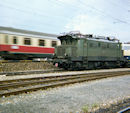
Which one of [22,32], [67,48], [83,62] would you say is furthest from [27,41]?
[83,62]

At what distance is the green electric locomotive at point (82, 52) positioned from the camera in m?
13.9

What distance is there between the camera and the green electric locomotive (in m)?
13.9

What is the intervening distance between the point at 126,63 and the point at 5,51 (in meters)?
15.5

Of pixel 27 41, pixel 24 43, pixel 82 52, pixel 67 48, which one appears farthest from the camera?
pixel 27 41

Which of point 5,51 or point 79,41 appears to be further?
point 5,51

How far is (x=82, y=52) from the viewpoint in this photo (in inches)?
567

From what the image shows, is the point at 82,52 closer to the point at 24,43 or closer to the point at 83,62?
the point at 83,62

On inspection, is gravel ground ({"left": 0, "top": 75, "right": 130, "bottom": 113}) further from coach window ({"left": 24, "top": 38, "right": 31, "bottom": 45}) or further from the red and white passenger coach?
coach window ({"left": 24, "top": 38, "right": 31, "bottom": 45})

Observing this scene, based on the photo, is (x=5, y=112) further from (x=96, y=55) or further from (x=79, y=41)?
(x=96, y=55)

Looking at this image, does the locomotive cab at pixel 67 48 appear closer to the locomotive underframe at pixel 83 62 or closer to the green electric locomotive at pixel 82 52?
the green electric locomotive at pixel 82 52

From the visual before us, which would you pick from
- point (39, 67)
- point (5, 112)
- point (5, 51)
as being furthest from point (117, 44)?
point (5, 112)

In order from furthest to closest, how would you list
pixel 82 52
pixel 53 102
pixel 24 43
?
1. pixel 24 43
2. pixel 82 52
3. pixel 53 102

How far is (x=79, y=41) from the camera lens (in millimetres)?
14281

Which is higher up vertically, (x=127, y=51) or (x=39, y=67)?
(x=127, y=51)
